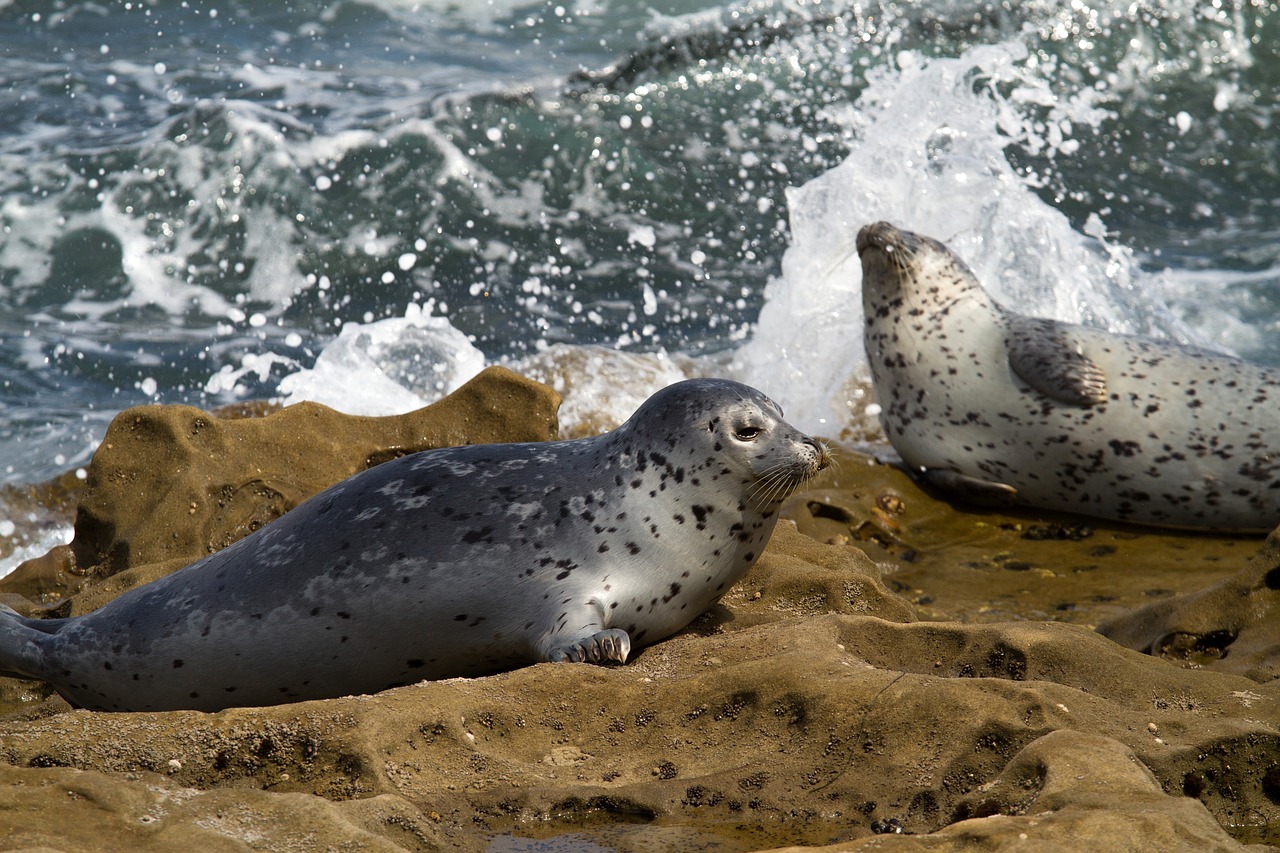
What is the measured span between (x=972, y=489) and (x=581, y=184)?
6.27 metres

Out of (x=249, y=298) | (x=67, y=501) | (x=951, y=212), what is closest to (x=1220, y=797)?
(x=67, y=501)

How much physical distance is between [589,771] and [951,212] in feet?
25.2

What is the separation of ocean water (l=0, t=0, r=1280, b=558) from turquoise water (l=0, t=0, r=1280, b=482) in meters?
0.04

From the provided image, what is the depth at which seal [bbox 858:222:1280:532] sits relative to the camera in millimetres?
7000

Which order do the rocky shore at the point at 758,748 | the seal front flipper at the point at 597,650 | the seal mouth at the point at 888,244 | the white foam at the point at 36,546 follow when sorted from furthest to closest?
the seal mouth at the point at 888,244 → the white foam at the point at 36,546 → the seal front flipper at the point at 597,650 → the rocky shore at the point at 758,748

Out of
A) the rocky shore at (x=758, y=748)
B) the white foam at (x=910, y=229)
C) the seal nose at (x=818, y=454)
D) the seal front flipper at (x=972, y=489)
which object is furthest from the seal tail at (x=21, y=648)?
the white foam at (x=910, y=229)

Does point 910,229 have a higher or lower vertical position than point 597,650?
lower

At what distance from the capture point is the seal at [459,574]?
389 centimetres

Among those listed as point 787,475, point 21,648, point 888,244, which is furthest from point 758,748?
point 888,244

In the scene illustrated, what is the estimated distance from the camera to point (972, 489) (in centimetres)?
725

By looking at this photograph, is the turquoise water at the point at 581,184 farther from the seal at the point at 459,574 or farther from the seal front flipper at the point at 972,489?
the seal at the point at 459,574

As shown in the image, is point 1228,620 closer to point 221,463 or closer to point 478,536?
point 478,536

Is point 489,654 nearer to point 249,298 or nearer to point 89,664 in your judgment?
point 89,664

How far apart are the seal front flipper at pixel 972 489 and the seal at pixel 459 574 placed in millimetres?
3205
